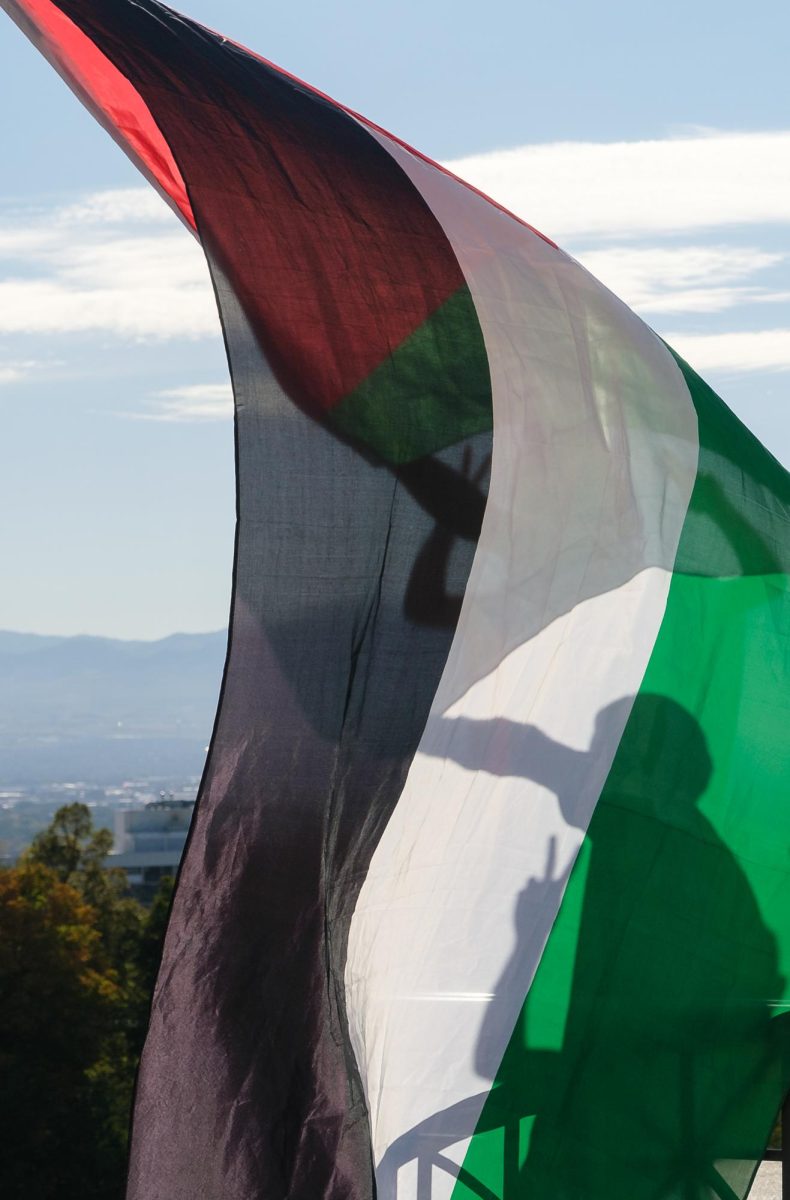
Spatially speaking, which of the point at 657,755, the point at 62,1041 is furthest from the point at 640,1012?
the point at 62,1041

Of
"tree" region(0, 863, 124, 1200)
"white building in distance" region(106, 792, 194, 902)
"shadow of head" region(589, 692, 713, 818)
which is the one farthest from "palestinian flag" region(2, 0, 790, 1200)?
"white building in distance" region(106, 792, 194, 902)

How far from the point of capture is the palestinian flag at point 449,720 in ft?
13.8

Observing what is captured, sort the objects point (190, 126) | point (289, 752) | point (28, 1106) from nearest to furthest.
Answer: point (289, 752), point (190, 126), point (28, 1106)

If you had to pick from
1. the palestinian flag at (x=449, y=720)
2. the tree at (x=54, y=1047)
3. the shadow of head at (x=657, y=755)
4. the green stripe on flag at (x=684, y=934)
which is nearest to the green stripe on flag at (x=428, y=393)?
the palestinian flag at (x=449, y=720)

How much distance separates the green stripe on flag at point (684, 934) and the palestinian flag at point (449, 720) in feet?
0.04

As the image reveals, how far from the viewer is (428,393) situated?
15.7ft

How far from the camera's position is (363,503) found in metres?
4.52

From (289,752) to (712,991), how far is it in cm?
157

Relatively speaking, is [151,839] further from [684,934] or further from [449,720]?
[449,720]

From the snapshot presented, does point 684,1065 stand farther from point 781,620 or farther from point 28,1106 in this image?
point 28,1106

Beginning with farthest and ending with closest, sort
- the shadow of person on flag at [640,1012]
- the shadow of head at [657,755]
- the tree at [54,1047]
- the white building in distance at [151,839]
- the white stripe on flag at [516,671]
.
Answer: the white building in distance at [151,839], the tree at [54,1047], the shadow of head at [657,755], the shadow of person on flag at [640,1012], the white stripe on flag at [516,671]

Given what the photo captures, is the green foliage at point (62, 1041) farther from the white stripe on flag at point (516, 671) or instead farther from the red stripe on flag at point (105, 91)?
the white stripe on flag at point (516, 671)

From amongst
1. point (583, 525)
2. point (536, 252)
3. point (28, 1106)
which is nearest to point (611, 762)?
point (583, 525)

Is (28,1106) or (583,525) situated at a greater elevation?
(583,525)
